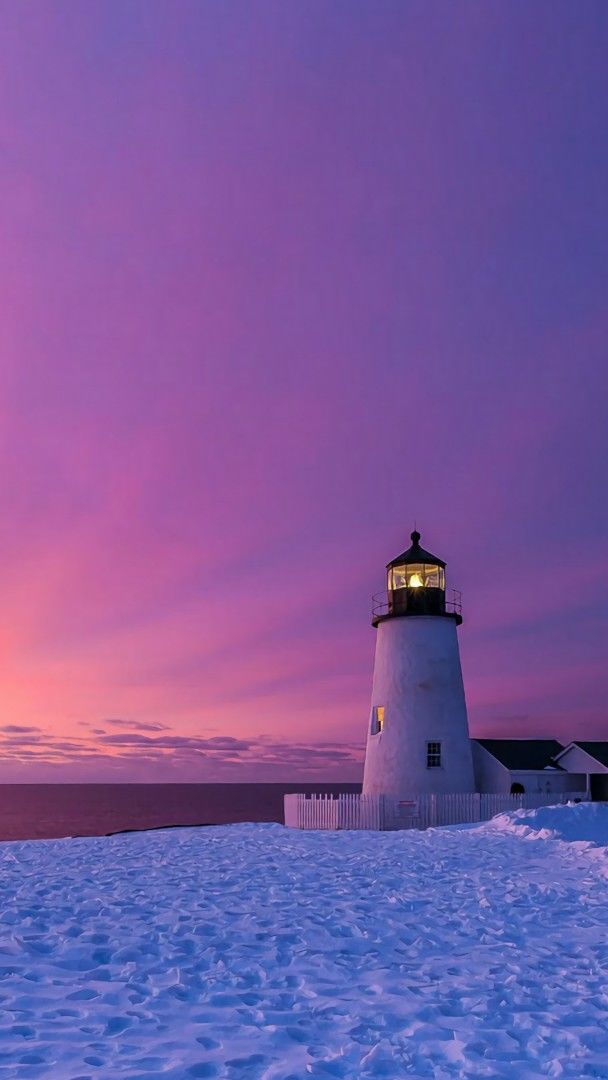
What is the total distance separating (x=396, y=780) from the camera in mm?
30625

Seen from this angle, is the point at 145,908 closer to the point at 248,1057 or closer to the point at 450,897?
the point at 450,897

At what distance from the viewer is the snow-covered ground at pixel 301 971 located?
5.67 meters

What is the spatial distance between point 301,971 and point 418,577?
82.9ft

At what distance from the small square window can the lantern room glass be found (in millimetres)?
4858

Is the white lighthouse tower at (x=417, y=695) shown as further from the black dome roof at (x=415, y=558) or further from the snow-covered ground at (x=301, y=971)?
the snow-covered ground at (x=301, y=971)

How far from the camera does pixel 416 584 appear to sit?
32.4 metres

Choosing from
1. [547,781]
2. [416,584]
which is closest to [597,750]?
[547,781]

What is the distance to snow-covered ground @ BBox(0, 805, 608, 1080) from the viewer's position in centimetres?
567

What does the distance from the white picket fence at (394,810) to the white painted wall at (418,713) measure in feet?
6.00

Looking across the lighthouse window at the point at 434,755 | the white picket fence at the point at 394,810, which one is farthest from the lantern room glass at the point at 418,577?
the white picket fence at the point at 394,810

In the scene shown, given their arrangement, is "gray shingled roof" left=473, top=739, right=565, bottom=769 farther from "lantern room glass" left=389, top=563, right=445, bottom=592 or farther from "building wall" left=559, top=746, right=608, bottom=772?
"lantern room glass" left=389, top=563, right=445, bottom=592

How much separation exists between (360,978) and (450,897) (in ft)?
16.0

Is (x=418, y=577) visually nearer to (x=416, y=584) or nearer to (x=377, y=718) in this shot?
(x=416, y=584)

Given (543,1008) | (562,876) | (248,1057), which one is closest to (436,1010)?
(543,1008)
